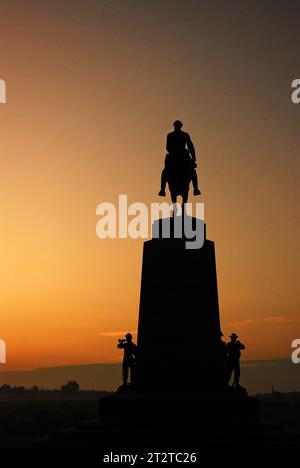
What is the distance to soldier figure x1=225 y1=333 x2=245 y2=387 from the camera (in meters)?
21.1

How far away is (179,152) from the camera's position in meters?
21.9

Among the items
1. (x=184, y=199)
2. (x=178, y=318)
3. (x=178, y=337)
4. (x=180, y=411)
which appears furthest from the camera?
(x=184, y=199)

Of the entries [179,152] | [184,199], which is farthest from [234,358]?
[179,152]

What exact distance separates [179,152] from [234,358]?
5882 mm

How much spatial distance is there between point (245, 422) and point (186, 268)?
14.2 ft

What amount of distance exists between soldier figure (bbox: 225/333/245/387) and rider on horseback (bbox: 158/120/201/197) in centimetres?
423

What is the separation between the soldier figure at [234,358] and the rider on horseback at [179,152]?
13.9 feet

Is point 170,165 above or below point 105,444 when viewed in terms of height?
above

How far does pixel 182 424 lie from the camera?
18703 mm

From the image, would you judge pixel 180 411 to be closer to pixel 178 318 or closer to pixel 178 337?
pixel 178 337

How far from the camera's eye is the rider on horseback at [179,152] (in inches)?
861

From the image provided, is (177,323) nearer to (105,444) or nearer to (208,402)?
(208,402)

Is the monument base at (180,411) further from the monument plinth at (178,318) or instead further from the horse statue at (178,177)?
the horse statue at (178,177)

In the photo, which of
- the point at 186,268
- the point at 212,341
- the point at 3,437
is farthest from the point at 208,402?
the point at 3,437
